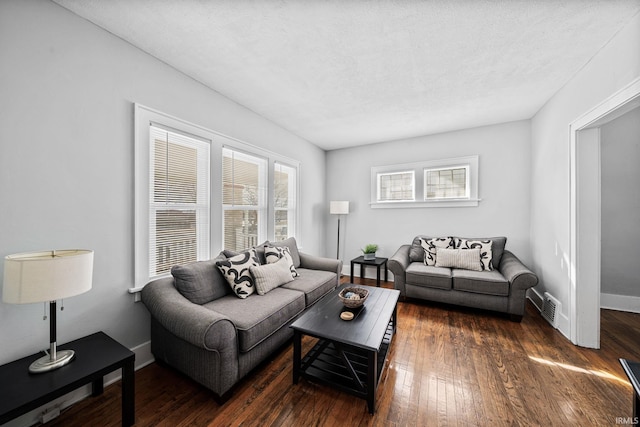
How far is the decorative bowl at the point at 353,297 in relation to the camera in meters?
1.95

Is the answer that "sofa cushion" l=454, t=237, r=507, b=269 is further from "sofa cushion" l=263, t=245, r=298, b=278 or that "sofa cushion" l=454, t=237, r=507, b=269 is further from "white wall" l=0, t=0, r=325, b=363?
"white wall" l=0, t=0, r=325, b=363

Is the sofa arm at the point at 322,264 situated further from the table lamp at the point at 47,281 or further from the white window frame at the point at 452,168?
the table lamp at the point at 47,281

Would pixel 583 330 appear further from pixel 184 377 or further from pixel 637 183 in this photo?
pixel 184 377

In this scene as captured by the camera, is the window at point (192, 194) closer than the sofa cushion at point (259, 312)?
No

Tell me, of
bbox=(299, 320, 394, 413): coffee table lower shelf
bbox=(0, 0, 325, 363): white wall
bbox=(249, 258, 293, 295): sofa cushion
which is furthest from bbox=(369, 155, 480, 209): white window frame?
bbox=(0, 0, 325, 363): white wall

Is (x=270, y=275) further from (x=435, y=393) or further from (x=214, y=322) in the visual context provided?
(x=435, y=393)

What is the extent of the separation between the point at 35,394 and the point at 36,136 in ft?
4.79

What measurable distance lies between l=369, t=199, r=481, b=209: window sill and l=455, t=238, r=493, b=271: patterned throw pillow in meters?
0.63

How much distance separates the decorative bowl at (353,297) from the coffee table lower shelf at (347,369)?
0.33 metres

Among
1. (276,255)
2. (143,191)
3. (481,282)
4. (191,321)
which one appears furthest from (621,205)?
(143,191)

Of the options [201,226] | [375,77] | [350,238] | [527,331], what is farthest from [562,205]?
[201,226]

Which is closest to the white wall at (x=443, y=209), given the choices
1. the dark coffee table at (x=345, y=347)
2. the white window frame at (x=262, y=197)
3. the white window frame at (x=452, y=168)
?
the white window frame at (x=452, y=168)

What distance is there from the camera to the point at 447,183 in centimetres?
395

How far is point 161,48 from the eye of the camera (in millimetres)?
1971
